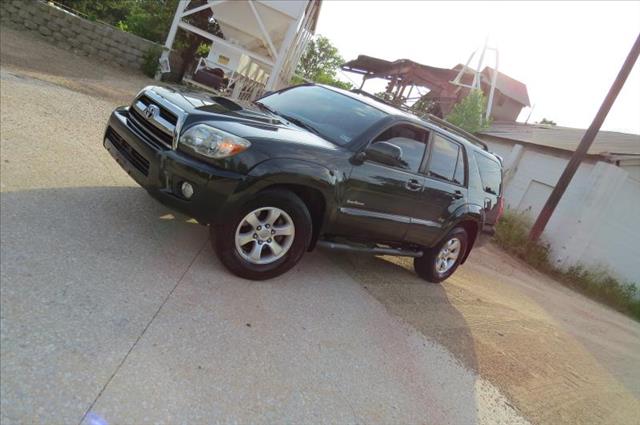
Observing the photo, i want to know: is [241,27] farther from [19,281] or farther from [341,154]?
[19,281]

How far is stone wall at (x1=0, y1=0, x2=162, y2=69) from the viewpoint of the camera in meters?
12.1

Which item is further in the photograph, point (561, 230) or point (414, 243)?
point (561, 230)

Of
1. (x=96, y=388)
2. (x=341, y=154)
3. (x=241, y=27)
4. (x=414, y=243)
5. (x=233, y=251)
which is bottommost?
(x=96, y=388)

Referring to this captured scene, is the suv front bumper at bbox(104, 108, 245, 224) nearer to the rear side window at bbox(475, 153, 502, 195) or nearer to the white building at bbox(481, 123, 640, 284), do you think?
the rear side window at bbox(475, 153, 502, 195)

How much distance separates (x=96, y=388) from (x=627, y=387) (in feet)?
20.0

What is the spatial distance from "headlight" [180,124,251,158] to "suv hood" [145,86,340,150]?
64mm

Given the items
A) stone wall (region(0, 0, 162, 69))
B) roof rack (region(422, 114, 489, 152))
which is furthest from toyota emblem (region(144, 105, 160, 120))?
stone wall (region(0, 0, 162, 69))

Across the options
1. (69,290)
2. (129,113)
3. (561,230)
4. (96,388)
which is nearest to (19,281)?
(69,290)

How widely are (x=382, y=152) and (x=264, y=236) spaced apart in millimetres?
1339

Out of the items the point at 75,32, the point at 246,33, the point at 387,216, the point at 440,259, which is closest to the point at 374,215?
the point at 387,216

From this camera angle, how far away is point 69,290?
304cm

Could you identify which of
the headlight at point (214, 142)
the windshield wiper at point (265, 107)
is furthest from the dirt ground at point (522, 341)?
the headlight at point (214, 142)

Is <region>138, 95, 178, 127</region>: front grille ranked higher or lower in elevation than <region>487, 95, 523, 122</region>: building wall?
lower

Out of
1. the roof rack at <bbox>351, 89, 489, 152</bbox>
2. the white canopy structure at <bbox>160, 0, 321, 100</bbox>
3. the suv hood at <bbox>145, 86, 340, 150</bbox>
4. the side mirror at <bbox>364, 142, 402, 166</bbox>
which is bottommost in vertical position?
the suv hood at <bbox>145, 86, 340, 150</bbox>
